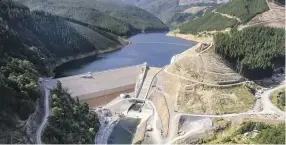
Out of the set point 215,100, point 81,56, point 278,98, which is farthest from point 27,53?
point 278,98

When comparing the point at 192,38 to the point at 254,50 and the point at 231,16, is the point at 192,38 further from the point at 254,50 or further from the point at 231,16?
the point at 254,50

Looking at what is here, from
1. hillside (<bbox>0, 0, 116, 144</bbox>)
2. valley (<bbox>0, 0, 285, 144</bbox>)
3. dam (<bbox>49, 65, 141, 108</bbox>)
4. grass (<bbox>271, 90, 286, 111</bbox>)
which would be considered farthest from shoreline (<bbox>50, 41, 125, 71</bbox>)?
grass (<bbox>271, 90, 286, 111</bbox>)

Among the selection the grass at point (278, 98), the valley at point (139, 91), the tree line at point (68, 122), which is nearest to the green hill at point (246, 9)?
the valley at point (139, 91)

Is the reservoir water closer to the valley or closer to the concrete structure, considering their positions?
the valley

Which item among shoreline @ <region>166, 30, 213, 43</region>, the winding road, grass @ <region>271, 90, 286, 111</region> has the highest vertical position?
shoreline @ <region>166, 30, 213, 43</region>

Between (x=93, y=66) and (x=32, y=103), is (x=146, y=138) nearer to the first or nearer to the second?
(x=32, y=103)

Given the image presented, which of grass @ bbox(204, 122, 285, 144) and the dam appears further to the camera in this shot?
the dam

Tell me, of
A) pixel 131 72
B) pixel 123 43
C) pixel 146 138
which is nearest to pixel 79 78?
pixel 131 72

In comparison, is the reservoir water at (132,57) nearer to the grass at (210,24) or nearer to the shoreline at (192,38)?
the shoreline at (192,38)
